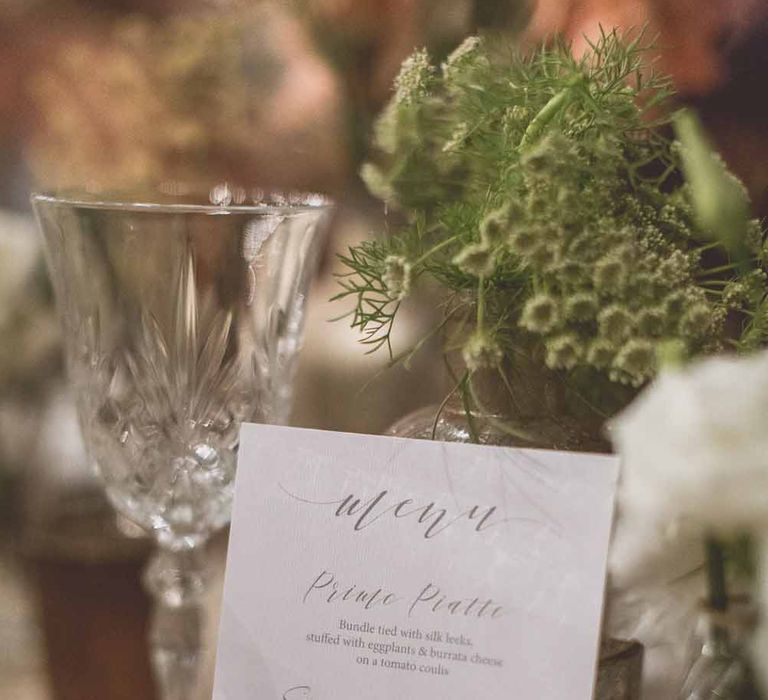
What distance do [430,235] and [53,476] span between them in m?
0.54

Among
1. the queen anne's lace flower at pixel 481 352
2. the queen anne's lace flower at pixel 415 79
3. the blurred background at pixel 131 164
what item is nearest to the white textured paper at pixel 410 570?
the queen anne's lace flower at pixel 481 352

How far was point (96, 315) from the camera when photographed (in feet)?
1.68

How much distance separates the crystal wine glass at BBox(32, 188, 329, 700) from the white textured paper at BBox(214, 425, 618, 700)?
0.41ft

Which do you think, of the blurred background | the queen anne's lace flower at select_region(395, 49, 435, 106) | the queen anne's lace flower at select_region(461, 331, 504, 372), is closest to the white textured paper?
the queen anne's lace flower at select_region(461, 331, 504, 372)

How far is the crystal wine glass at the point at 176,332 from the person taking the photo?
49 cm

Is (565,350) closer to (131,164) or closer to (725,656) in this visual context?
(725,656)

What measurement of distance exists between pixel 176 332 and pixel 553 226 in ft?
0.75

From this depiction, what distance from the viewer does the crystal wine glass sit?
1.60 feet

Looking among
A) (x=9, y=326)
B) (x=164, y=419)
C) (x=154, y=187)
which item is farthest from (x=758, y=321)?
(x=9, y=326)

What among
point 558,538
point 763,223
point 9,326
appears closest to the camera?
point 558,538

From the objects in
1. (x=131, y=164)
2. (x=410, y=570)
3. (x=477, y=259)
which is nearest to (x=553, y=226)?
(x=477, y=259)

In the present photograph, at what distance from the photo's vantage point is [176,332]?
51 cm

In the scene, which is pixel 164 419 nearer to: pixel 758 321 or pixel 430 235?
pixel 430 235

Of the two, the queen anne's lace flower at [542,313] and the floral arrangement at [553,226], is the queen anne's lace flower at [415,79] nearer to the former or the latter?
the floral arrangement at [553,226]
